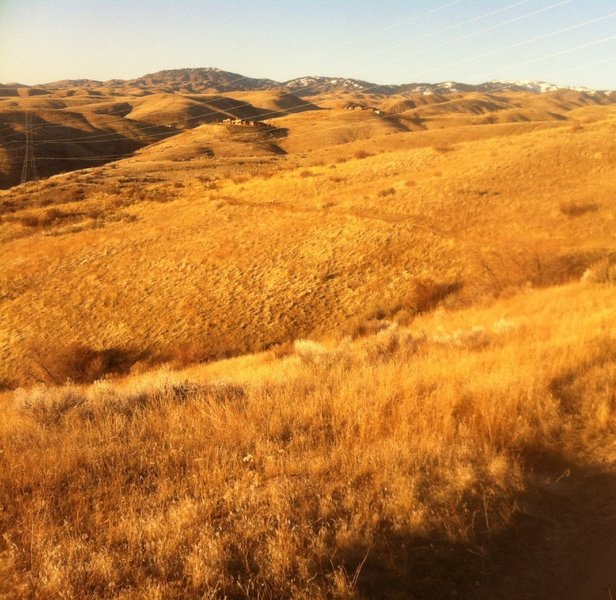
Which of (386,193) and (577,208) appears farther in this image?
(386,193)

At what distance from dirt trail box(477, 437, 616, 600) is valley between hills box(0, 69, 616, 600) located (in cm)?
2

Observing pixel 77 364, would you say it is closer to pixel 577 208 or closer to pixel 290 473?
pixel 290 473

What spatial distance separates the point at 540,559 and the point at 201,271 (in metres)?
21.4

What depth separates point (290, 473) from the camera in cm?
527

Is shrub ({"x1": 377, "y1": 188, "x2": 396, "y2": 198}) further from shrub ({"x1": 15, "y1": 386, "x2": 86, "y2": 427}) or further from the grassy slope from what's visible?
shrub ({"x1": 15, "y1": 386, "x2": 86, "y2": 427})

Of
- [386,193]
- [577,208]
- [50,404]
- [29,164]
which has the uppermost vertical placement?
[29,164]

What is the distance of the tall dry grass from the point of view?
153 inches

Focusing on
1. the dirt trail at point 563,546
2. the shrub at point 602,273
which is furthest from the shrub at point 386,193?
the dirt trail at point 563,546

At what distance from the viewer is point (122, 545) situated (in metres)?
4.25

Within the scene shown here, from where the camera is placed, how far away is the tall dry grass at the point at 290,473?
3875 millimetres

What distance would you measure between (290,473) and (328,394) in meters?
2.31

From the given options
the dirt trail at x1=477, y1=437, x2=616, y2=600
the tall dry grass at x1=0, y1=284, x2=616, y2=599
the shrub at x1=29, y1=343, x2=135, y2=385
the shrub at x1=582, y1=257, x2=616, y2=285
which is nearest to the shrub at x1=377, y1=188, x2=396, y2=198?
the shrub at x1=582, y1=257, x2=616, y2=285

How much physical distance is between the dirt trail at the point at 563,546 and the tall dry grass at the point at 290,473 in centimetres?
23

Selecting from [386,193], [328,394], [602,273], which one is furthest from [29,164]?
[328,394]
